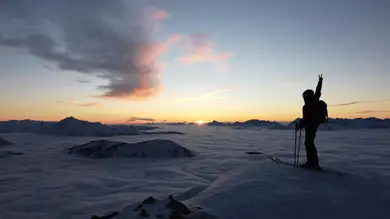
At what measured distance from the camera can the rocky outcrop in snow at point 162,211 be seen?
4.87 m

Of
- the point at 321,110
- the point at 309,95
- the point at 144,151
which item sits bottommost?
the point at 144,151

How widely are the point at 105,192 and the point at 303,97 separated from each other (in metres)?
6.35

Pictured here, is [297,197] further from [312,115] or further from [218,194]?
[312,115]

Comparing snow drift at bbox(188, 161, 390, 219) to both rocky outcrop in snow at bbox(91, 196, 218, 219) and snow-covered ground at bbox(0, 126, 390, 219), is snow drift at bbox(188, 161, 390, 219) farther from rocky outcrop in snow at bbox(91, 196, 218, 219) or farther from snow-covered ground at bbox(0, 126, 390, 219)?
rocky outcrop in snow at bbox(91, 196, 218, 219)

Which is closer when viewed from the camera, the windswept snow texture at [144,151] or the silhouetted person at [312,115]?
the silhouetted person at [312,115]

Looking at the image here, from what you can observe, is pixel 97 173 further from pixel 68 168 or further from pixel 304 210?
pixel 304 210

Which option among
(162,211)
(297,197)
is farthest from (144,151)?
(297,197)

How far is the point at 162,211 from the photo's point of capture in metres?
5.01

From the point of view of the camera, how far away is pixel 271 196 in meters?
5.75

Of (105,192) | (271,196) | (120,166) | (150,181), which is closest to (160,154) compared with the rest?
(120,166)

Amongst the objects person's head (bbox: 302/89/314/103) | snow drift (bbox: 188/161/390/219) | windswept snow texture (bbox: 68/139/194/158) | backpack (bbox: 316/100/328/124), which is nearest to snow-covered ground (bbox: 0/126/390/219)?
snow drift (bbox: 188/161/390/219)

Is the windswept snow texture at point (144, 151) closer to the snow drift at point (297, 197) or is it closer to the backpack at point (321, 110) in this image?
the backpack at point (321, 110)

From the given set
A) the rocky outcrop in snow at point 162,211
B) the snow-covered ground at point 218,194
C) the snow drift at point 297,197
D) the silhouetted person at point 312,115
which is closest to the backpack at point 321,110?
the silhouetted person at point 312,115

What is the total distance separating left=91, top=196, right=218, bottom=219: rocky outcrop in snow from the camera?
16.0 ft
